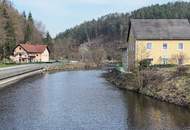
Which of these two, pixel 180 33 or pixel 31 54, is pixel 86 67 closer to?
pixel 31 54

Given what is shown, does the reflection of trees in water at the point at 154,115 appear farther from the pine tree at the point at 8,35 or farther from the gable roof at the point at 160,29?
the pine tree at the point at 8,35

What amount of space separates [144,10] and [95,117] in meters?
165

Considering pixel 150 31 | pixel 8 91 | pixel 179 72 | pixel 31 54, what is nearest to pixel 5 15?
pixel 31 54

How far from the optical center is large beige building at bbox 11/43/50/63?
128 m

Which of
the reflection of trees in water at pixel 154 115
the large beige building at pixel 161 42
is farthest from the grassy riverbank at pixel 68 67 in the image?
the reflection of trees in water at pixel 154 115

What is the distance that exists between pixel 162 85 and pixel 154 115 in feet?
39.3

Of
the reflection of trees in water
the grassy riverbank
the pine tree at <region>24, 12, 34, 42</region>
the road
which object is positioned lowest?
the reflection of trees in water

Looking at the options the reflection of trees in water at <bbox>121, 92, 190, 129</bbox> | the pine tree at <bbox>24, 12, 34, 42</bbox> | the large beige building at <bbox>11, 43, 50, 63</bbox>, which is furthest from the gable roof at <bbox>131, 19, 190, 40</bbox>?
the pine tree at <bbox>24, 12, 34, 42</bbox>

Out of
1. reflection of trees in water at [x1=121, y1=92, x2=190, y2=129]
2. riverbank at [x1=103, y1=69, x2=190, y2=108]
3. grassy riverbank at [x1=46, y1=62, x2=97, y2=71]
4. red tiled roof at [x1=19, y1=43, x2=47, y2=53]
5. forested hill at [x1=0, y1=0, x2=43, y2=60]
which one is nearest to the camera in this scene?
reflection of trees in water at [x1=121, y1=92, x2=190, y2=129]

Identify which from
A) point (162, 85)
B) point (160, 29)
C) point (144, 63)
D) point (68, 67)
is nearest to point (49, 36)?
point (68, 67)

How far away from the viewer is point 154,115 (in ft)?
101

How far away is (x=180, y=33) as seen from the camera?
64875 millimetres

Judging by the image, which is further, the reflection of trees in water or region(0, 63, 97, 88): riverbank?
region(0, 63, 97, 88): riverbank

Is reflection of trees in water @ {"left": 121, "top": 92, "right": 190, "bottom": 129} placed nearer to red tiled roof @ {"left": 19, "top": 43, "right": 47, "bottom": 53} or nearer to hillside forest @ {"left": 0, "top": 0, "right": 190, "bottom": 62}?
hillside forest @ {"left": 0, "top": 0, "right": 190, "bottom": 62}
